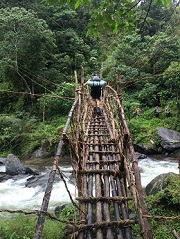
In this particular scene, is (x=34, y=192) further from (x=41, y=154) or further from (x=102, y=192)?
(x=41, y=154)

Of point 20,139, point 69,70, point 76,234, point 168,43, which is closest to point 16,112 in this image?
point 20,139

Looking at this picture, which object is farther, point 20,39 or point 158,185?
point 20,39

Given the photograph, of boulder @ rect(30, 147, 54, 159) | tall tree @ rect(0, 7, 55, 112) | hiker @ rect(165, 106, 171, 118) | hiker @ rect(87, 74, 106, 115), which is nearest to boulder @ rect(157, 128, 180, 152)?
hiker @ rect(165, 106, 171, 118)

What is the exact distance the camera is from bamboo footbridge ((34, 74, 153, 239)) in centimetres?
142

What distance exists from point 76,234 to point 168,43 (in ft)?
33.4

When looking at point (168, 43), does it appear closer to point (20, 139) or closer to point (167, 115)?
point (167, 115)

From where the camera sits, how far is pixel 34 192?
473cm

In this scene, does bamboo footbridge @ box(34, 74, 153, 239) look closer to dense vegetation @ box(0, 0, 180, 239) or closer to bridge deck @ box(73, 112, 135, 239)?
bridge deck @ box(73, 112, 135, 239)

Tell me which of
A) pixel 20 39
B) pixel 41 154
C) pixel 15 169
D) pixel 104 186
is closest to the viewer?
pixel 104 186

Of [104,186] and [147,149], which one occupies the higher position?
[104,186]

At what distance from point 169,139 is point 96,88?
356cm

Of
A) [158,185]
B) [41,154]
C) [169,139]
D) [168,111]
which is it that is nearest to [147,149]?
[169,139]

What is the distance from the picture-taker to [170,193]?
3.00 metres

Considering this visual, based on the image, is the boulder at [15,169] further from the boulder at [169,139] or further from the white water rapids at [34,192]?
the boulder at [169,139]
